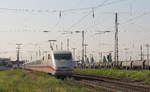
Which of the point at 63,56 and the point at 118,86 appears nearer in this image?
the point at 118,86

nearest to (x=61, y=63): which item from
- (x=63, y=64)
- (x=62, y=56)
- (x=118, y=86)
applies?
(x=63, y=64)

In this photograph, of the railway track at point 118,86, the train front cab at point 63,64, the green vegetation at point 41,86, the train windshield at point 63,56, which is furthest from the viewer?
the train windshield at point 63,56

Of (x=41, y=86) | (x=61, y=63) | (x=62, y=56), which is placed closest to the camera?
(x=41, y=86)

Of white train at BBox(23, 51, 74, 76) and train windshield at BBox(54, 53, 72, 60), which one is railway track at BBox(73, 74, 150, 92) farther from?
train windshield at BBox(54, 53, 72, 60)

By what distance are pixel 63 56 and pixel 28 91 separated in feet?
57.7

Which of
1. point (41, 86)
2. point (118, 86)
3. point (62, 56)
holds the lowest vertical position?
point (118, 86)

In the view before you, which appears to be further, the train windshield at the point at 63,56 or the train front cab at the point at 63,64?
the train windshield at the point at 63,56

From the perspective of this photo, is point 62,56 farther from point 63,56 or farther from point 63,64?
point 63,64

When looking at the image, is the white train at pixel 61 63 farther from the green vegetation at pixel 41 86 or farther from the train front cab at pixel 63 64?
the green vegetation at pixel 41 86

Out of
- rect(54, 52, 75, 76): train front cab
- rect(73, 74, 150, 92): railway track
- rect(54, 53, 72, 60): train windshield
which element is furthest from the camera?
rect(54, 53, 72, 60): train windshield

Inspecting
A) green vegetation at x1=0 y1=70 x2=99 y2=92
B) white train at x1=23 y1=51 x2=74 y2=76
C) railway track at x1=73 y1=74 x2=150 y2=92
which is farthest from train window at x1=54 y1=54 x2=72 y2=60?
green vegetation at x1=0 y1=70 x2=99 y2=92

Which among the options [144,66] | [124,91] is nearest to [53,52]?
[124,91]

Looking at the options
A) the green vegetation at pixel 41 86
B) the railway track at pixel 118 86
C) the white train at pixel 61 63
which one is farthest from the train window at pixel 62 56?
the green vegetation at pixel 41 86

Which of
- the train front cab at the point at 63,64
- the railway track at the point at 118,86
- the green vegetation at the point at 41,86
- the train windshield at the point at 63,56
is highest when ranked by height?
the train windshield at the point at 63,56
